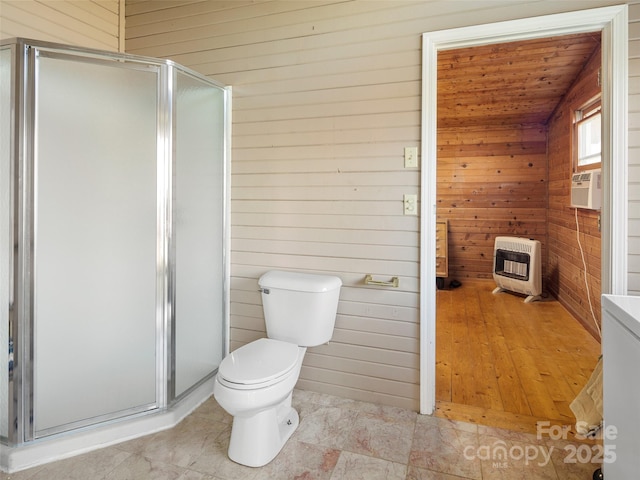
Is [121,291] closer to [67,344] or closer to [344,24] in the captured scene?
[67,344]

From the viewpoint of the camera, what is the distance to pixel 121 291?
188 cm

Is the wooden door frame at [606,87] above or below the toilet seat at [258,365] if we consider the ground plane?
above

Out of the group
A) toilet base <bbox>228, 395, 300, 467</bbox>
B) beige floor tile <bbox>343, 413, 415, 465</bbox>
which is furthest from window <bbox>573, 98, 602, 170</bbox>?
toilet base <bbox>228, 395, 300, 467</bbox>

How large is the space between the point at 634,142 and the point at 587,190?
67.2 inches

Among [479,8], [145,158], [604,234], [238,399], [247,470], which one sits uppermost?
[479,8]

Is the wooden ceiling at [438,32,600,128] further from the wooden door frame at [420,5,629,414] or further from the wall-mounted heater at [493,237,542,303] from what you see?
the wall-mounted heater at [493,237,542,303]

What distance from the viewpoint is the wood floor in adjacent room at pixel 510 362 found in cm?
203

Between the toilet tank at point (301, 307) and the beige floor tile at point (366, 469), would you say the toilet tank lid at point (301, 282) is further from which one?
the beige floor tile at point (366, 469)

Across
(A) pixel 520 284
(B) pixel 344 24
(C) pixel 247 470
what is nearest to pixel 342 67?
(B) pixel 344 24

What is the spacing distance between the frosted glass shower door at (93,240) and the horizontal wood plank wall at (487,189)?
14.6ft

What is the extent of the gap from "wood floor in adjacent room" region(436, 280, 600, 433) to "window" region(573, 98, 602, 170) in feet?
5.19

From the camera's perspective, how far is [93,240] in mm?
1809

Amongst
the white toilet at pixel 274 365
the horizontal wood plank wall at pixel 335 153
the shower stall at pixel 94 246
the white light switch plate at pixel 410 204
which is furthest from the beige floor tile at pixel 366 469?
the white light switch plate at pixel 410 204

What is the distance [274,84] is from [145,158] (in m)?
0.91
